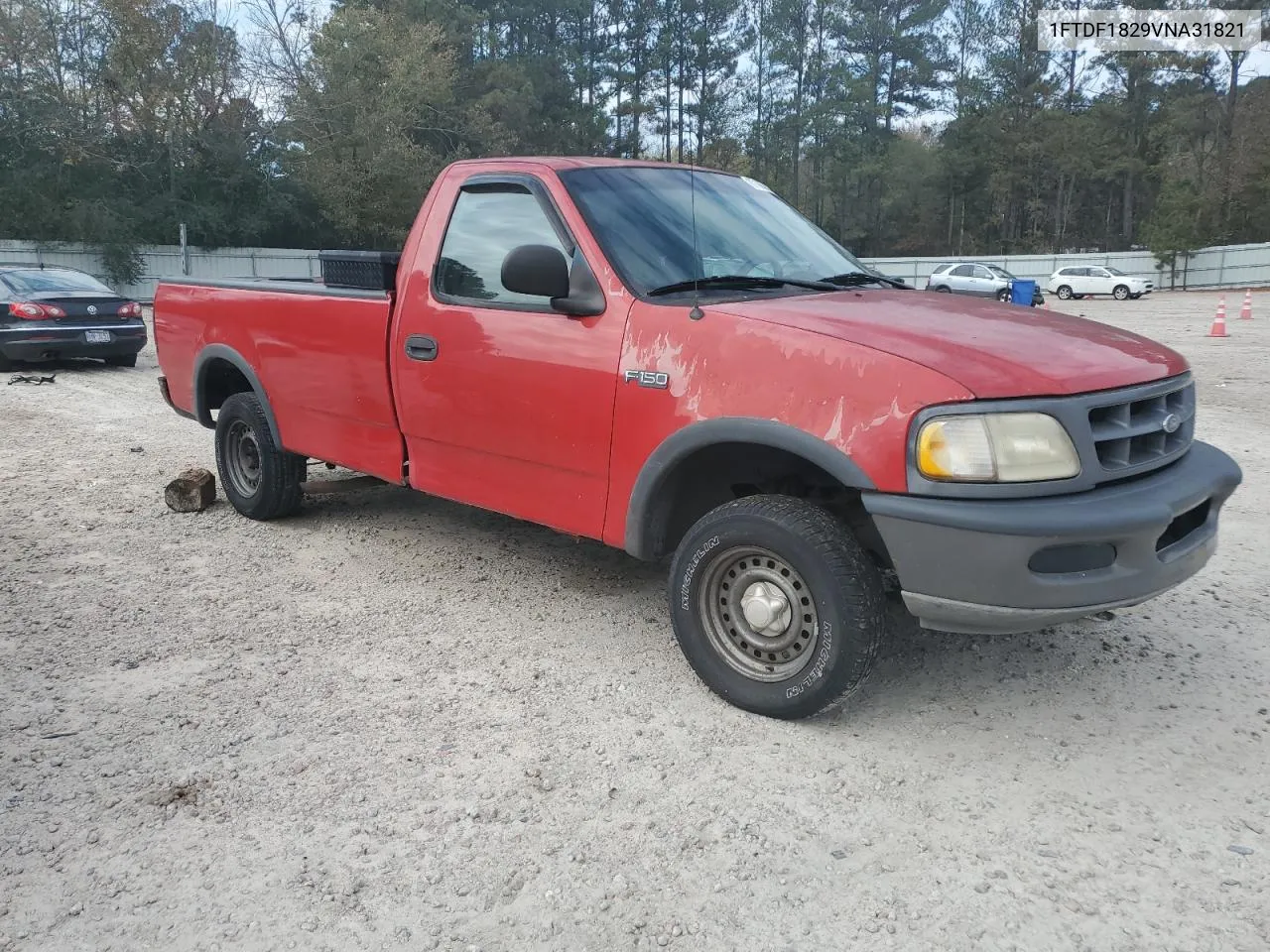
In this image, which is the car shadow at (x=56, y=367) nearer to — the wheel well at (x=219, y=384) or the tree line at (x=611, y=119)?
the wheel well at (x=219, y=384)

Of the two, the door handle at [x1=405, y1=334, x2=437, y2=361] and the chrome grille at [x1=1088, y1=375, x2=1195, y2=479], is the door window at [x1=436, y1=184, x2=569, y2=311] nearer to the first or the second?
the door handle at [x1=405, y1=334, x2=437, y2=361]

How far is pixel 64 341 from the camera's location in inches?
509

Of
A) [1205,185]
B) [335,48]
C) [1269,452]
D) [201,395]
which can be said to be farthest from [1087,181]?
[201,395]

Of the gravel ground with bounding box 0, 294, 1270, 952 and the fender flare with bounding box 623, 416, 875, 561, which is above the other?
the fender flare with bounding box 623, 416, 875, 561

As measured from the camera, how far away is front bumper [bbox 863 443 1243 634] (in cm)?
292

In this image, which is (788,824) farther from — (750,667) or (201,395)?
(201,395)

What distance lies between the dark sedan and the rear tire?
826 cm

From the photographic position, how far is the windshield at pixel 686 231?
3.95m

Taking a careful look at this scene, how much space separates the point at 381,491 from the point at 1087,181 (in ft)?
205

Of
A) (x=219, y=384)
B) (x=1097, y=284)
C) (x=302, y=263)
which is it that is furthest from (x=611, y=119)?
(x=219, y=384)

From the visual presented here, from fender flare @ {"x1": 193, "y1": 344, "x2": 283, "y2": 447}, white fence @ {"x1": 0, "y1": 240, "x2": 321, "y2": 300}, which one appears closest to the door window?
fender flare @ {"x1": 193, "y1": 344, "x2": 283, "y2": 447}

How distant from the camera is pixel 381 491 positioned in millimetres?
6898

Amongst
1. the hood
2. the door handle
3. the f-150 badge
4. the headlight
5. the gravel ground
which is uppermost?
the hood

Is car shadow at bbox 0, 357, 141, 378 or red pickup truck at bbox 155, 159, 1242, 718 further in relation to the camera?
car shadow at bbox 0, 357, 141, 378
